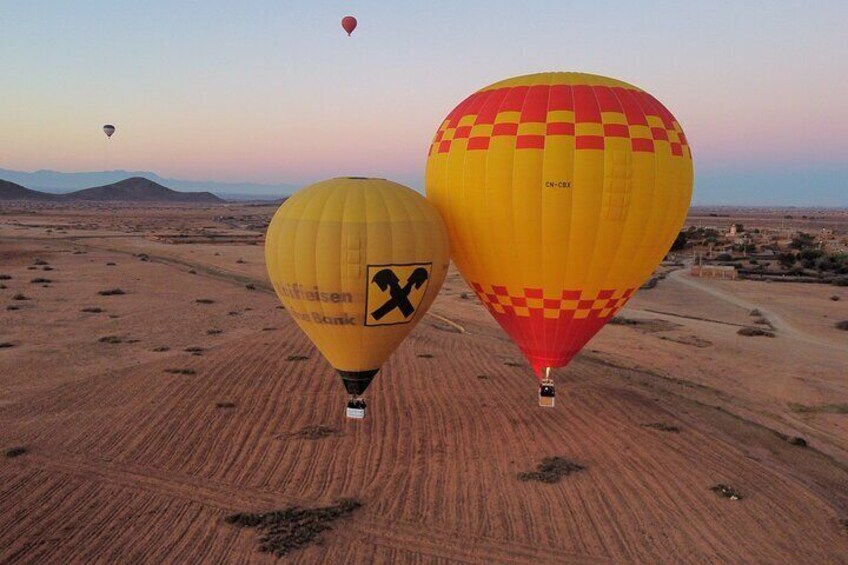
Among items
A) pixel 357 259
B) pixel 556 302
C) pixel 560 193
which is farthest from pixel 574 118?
pixel 357 259

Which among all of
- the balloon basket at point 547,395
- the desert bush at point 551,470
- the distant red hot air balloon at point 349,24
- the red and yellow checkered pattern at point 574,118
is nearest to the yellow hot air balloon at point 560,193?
the red and yellow checkered pattern at point 574,118

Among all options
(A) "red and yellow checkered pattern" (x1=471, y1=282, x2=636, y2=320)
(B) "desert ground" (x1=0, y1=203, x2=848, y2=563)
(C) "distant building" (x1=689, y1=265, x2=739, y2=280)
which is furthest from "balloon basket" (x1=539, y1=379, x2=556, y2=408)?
(C) "distant building" (x1=689, y1=265, x2=739, y2=280)

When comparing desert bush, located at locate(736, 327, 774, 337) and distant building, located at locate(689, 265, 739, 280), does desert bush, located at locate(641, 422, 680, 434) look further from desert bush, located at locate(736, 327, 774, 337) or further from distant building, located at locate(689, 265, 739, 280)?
distant building, located at locate(689, 265, 739, 280)

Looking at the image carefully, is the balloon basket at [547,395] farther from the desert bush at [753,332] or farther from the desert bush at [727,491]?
the desert bush at [753,332]

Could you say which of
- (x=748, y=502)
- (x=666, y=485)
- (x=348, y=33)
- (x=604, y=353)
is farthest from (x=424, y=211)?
(x=348, y=33)

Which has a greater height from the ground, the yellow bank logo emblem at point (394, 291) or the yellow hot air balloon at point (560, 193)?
the yellow hot air balloon at point (560, 193)

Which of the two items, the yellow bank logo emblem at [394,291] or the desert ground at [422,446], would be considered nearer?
the desert ground at [422,446]

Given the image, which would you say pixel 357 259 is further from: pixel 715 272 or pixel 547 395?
pixel 715 272
